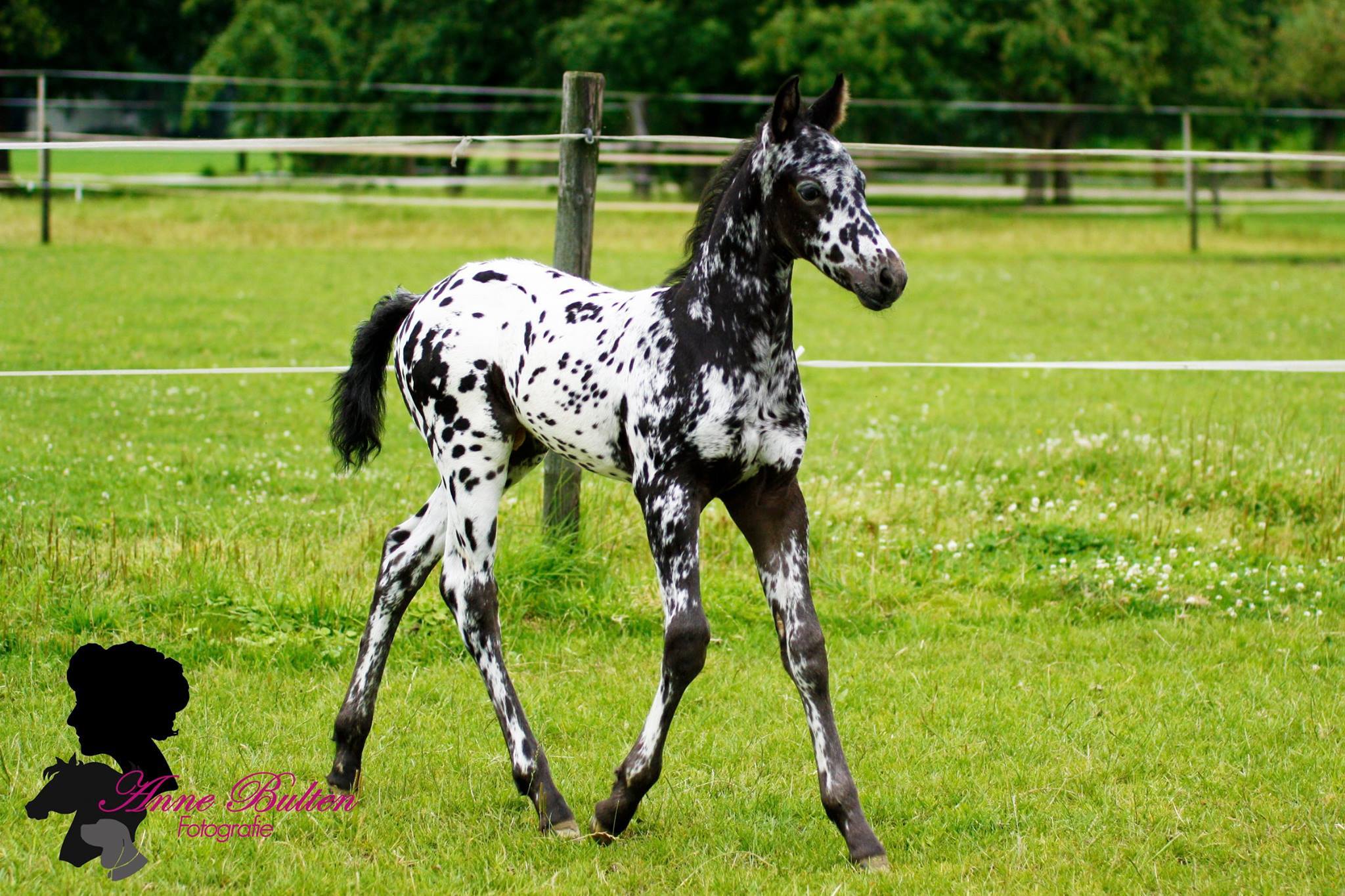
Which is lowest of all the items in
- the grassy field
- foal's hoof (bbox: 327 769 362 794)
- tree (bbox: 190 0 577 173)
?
foal's hoof (bbox: 327 769 362 794)

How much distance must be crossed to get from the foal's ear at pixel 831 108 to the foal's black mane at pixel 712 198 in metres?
0.21

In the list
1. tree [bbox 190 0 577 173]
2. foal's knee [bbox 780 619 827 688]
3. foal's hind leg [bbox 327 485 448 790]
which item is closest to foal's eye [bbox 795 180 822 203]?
foal's knee [bbox 780 619 827 688]

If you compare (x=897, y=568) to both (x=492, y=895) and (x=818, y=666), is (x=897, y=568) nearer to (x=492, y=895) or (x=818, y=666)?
(x=818, y=666)

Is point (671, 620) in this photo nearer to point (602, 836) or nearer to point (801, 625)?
point (801, 625)

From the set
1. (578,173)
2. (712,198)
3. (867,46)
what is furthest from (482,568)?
(867,46)

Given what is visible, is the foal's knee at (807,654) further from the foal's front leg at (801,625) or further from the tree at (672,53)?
the tree at (672,53)

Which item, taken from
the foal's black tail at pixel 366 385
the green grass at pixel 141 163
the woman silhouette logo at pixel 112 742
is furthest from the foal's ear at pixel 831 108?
the green grass at pixel 141 163

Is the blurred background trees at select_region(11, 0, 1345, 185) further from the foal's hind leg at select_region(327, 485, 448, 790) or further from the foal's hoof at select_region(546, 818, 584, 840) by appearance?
the foal's hoof at select_region(546, 818, 584, 840)

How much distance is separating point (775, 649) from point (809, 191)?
264 centimetres

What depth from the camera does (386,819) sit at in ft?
13.6

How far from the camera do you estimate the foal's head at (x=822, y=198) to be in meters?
3.60

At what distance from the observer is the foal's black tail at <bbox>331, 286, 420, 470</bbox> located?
15.6 ft

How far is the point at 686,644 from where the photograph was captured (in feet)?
12.5

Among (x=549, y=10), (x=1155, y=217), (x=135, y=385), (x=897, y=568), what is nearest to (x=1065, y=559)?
(x=897, y=568)
